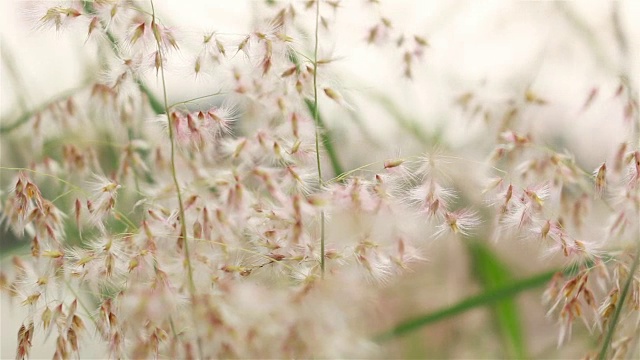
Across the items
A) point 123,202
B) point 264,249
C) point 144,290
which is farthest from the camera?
point 123,202

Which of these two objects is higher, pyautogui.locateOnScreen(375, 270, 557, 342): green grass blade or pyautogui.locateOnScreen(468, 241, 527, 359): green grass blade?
pyautogui.locateOnScreen(375, 270, 557, 342): green grass blade

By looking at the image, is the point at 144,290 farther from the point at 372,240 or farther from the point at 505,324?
the point at 505,324

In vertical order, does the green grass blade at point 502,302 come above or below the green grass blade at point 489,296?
below

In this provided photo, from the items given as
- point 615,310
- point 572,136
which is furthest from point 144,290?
point 572,136

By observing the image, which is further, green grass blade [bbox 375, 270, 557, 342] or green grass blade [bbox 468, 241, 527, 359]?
green grass blade [bbox 468, 241, 527, 359]

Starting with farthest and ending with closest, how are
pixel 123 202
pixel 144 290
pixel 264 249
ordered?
pixel 123 202 → pixel 264 249 → pixel 144 290

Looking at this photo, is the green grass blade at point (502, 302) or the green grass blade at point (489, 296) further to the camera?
the green grass blade at point (502, 302)

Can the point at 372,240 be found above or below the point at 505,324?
above

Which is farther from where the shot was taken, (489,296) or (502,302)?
(502,302)

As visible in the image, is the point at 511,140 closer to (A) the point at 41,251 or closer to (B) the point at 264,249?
(B) the point at 264,249

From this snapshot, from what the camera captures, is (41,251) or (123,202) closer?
(41,251)
